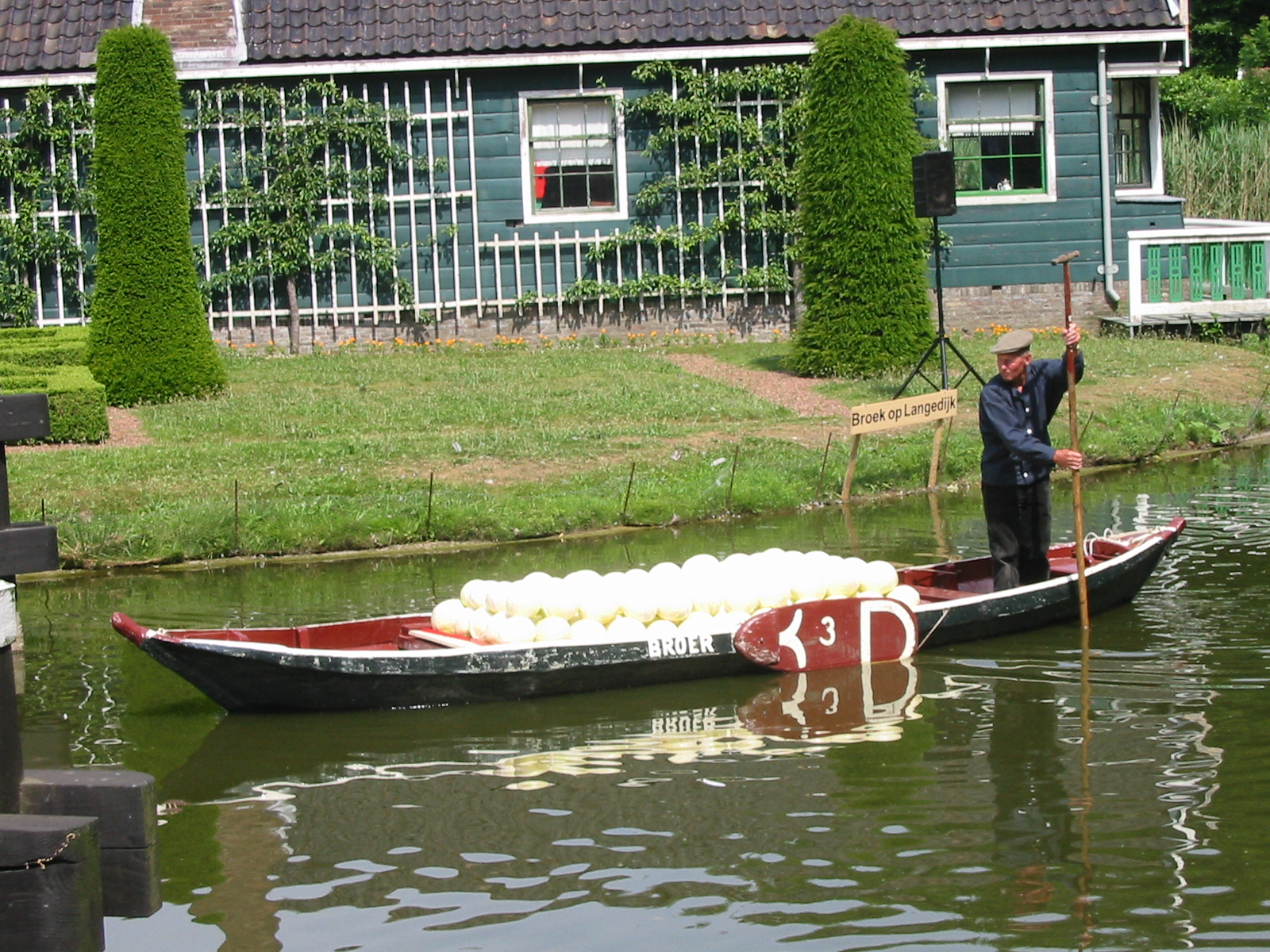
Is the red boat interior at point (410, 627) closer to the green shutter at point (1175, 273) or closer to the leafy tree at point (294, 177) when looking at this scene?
the green shutter at point (1175, 273)

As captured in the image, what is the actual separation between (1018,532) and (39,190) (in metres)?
16.9

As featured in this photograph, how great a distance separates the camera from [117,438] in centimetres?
1797

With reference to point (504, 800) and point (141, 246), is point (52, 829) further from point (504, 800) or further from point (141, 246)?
point (141, 246)

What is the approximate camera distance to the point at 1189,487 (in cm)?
1645

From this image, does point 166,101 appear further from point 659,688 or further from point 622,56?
point 659,688

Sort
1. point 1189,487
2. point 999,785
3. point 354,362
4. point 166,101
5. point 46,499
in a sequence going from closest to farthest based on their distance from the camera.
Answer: point 999,785 < point 46,499 < point 1189,487 < point 166,101 < point 354,362

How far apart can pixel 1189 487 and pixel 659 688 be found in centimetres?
790

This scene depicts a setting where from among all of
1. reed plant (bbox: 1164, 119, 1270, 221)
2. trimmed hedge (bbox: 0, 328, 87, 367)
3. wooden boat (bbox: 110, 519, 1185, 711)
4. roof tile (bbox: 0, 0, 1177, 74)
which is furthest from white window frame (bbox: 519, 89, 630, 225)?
wooden boat (bbox: 110, 519, 1185, 711)

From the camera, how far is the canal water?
7.03 m

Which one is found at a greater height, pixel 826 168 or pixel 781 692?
pixel 826 168

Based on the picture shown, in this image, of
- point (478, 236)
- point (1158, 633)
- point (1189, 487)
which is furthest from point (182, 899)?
point (478, 236)

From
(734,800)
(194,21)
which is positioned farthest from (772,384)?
(734,800)

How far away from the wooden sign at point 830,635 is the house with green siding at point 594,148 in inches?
580

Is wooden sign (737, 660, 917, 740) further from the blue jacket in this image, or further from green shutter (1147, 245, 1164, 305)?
green shutter (1147, 245, 1164, 305)
